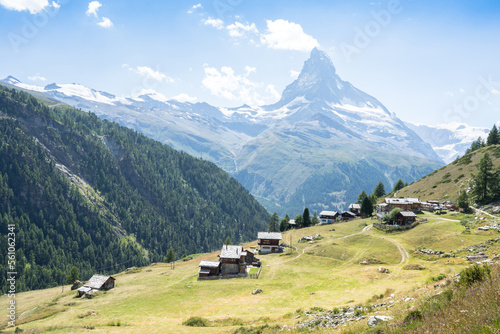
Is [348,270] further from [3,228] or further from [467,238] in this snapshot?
[3,228]

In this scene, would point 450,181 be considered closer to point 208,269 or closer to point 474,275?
point 208,269

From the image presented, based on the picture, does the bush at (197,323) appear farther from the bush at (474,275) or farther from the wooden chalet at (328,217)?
the wooden chalet at (328,217)

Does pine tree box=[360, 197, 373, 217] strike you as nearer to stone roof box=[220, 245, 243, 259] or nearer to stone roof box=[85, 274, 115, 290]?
stone roof box=[220, 245, 243, 259]

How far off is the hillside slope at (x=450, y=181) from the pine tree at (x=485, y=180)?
1837 cm

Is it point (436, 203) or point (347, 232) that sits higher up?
point (436, 203)

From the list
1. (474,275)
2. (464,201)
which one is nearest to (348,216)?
(464,201)

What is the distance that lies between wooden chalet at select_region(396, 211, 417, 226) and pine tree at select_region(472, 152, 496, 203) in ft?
85.1

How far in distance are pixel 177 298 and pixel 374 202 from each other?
120 metres

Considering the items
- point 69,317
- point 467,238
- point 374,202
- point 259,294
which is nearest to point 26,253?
point 69,317

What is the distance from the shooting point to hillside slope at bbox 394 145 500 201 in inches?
5202

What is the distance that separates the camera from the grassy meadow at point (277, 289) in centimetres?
4541

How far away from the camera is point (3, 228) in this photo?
186875mm

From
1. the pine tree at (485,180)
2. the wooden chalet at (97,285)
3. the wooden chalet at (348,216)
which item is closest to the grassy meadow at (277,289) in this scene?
the wooden chalet at (97,285)

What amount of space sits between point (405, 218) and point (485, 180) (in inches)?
1229
